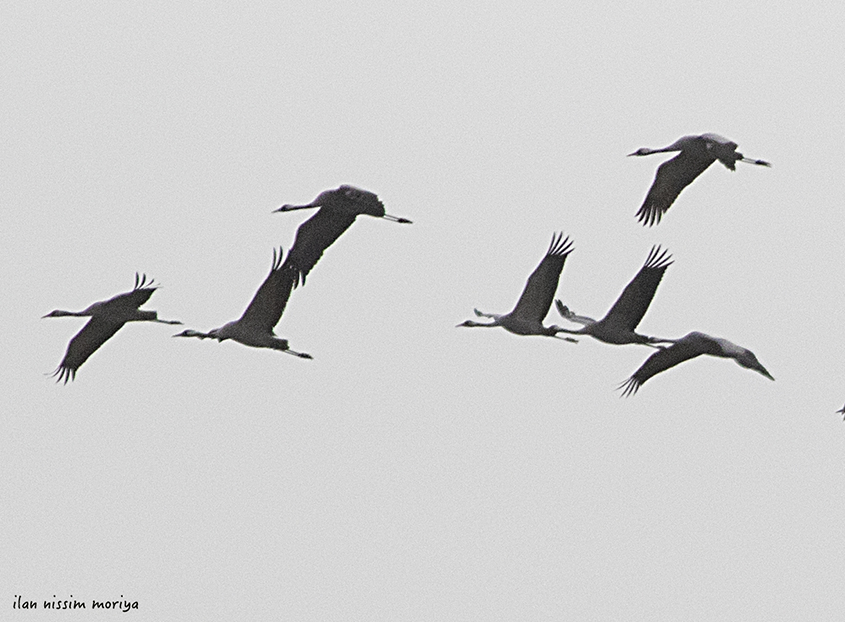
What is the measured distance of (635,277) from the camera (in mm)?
19781

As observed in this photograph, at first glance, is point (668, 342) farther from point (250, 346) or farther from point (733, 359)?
point (250, 346)

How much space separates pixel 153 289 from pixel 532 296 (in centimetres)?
394

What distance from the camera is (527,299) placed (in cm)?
2014

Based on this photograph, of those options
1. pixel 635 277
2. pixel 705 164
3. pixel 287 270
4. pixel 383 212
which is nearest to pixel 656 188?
pixel 705 164

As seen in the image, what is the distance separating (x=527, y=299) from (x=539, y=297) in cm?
13

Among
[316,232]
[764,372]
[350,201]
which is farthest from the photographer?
[316,232]

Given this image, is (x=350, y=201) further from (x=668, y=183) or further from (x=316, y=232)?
(x=668, y=183)

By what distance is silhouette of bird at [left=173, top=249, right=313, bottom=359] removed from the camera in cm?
1917

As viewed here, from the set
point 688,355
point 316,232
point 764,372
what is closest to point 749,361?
point 764,372

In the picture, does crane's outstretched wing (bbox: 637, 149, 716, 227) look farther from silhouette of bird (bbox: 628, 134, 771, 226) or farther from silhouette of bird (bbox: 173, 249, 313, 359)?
silhouette of bird (bbox: 173, 249, 313, 359)

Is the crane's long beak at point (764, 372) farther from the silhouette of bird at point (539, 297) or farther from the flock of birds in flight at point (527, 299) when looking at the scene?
the silhouette of bird at point (539, 297)

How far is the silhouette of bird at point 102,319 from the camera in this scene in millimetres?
19984

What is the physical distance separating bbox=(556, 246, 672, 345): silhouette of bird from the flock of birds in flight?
1cm

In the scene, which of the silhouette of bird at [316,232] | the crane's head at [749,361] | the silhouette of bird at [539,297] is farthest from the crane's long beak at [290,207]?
the crane's head at [749,361]
